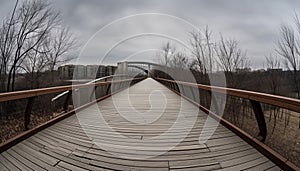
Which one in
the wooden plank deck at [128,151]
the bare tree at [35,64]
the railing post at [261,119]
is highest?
the bare tree at [35,64]

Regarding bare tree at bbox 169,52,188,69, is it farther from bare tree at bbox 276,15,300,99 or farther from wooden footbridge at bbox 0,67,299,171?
wooden footbridge at bbox 0,67,299,171

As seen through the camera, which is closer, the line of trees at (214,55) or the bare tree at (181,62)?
the line of trees at (214,55)

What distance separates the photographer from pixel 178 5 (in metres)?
10.6

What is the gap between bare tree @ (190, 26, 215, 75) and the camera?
34.3 feet

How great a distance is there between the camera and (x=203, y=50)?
1131cm

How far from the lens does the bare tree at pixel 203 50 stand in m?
10.5


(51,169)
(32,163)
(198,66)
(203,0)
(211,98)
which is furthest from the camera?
(198,66)

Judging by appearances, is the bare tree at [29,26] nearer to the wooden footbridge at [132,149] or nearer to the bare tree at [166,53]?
the wooden footbridge at [132,149]

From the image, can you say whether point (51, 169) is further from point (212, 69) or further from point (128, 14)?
point (128, 14)

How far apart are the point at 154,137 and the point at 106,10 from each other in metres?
9.02

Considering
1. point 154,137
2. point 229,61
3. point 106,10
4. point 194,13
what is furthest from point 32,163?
point 194,13

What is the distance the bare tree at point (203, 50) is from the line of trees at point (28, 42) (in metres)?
7.63

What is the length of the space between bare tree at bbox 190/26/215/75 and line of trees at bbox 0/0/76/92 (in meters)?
7.63

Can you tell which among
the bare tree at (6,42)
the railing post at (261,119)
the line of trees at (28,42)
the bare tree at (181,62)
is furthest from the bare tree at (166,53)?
the railing post at (261,119)
